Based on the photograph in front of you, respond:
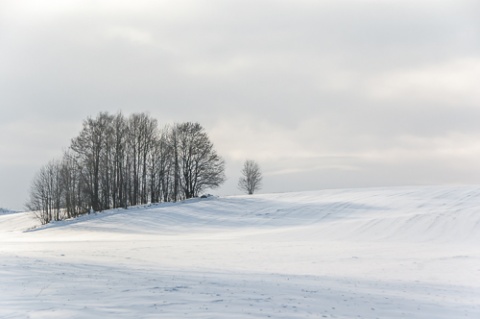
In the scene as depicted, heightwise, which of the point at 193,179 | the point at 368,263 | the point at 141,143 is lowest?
the point at 368,263

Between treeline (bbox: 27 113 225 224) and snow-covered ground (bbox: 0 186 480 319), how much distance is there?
2042 cm

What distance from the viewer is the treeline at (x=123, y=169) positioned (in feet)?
206

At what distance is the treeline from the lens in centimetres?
6281

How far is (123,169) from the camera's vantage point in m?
66.5

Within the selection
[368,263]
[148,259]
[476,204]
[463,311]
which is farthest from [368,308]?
[476,204]

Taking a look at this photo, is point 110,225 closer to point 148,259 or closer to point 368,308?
point 148,259

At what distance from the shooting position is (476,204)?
39.7 metres

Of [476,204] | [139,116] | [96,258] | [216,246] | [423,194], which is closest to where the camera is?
[96,258]

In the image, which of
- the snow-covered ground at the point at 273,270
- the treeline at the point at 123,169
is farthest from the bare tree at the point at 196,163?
the snow-covered ground at the point at 273,270

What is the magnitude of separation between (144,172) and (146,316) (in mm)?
59333

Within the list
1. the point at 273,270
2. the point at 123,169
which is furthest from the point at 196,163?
the point at 273,270

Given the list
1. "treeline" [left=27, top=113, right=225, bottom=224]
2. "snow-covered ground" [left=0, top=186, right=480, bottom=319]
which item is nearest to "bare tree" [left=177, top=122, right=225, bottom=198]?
"treeline" [left=27, top=113, right=225, bottom=224]

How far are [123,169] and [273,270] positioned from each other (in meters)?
51.4

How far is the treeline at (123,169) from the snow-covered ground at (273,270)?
20417 mm
